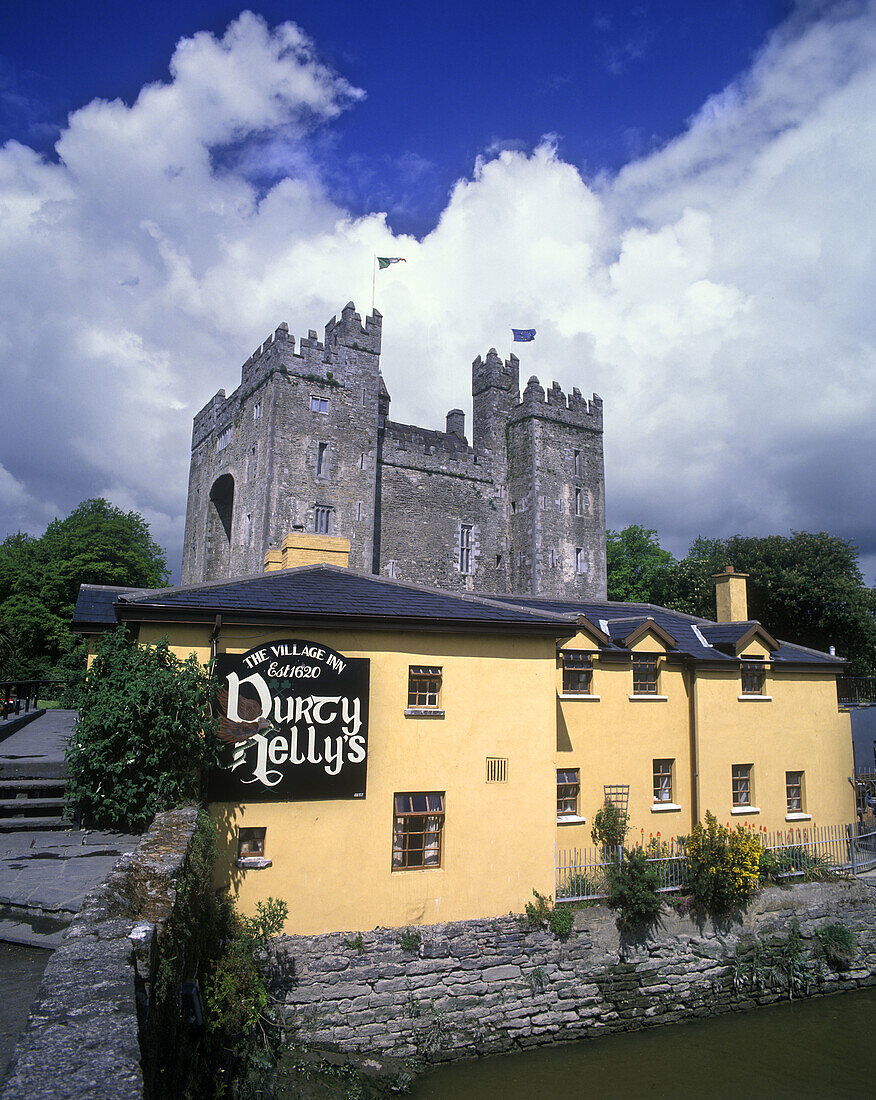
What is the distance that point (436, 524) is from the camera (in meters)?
43.2

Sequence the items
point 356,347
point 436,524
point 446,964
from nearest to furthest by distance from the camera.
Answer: point 446,964 < point 356,347 < point 436,524

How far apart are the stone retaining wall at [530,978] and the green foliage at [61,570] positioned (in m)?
32.0

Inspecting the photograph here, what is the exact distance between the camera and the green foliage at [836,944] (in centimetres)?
1773

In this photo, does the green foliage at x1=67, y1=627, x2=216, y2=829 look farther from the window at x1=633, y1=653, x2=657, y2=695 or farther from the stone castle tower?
the stone castle tower

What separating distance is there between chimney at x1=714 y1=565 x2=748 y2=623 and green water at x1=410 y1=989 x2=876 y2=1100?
11.5 meters

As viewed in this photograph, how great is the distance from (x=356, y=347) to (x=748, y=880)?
30.7 metres

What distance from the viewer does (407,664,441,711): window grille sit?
576 inches

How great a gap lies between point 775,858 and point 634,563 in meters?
40.6

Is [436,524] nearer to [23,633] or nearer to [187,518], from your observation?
[187,518]

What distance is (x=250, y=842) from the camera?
42.5 ft

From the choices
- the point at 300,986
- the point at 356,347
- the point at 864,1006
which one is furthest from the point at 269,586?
the point at 356,347

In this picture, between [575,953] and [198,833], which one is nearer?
[198,833]

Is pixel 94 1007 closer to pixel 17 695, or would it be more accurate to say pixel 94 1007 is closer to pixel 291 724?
pixel 291 724

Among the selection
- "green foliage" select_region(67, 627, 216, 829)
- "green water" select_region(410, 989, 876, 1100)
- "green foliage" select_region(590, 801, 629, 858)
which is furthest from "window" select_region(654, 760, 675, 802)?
"green foliage" select_region(67, 627, 216, 829)
